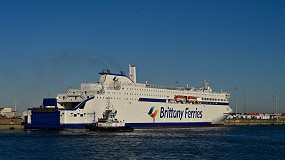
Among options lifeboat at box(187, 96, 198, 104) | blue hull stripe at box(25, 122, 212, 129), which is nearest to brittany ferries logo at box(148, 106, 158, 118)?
blue hull stripe at box(25, 122, 212, 129)

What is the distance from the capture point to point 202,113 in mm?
87125

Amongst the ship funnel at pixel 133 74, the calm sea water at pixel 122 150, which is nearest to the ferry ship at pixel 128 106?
the ship funnel at pixel 133 74

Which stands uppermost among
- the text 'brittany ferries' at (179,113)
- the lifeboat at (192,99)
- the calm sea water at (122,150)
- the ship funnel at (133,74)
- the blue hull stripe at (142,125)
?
the ship funnel at (133,74)

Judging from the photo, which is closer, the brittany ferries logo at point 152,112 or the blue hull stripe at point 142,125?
the blue hull stripe at point 142,125

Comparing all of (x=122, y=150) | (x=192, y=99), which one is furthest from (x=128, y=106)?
(x=122, y=150)

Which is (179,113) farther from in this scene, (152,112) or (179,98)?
(152,112)

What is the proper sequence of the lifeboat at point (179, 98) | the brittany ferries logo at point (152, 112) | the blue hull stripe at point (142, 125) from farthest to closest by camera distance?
1. the lifeboat at point (179, 98)
2. the brittany ferries logo at point (152, 112)
3. the blue hull stripe at point (142, 125)

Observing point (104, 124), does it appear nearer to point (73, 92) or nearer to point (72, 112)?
point (72, 112)

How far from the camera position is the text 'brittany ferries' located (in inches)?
3068

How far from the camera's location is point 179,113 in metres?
81.6

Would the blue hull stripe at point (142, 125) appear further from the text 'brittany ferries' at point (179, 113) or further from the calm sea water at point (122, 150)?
the calm sea water at point (122, 150)

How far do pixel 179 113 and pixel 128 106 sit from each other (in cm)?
1393

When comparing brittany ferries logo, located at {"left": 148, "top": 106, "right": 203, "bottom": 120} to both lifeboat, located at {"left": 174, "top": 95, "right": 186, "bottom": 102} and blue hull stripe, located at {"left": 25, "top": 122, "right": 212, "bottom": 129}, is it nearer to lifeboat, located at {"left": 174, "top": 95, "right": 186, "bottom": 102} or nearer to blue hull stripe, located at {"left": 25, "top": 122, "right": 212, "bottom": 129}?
blue hull stripe, located at {"left": 25, "top": 122, "right": 212, "bottom": 129}

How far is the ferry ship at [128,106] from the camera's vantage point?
6556 centimetres
